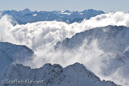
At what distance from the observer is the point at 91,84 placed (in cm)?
11694

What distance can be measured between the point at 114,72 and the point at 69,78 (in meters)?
89.5

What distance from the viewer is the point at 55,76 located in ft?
405

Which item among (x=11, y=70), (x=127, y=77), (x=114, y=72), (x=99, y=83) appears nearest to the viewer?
(x=99, y=83)

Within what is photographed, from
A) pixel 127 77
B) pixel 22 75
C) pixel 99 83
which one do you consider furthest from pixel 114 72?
pixel 22 75

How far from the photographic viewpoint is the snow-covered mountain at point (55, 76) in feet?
387

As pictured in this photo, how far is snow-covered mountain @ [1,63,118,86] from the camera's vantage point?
387ft

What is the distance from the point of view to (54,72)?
4938 inches

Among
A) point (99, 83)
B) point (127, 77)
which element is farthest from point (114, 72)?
point (99, 83)

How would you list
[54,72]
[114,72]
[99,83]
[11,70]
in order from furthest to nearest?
[114,72] → [11,70] → [54,72] → [99,83]

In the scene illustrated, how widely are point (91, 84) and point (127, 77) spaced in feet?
255

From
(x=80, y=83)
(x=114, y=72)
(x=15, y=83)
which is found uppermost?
(x=80, y=83)

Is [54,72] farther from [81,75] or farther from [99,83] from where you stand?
[99,83]

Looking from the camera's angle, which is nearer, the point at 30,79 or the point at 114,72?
the point at 30,79

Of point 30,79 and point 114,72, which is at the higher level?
point 30,79
